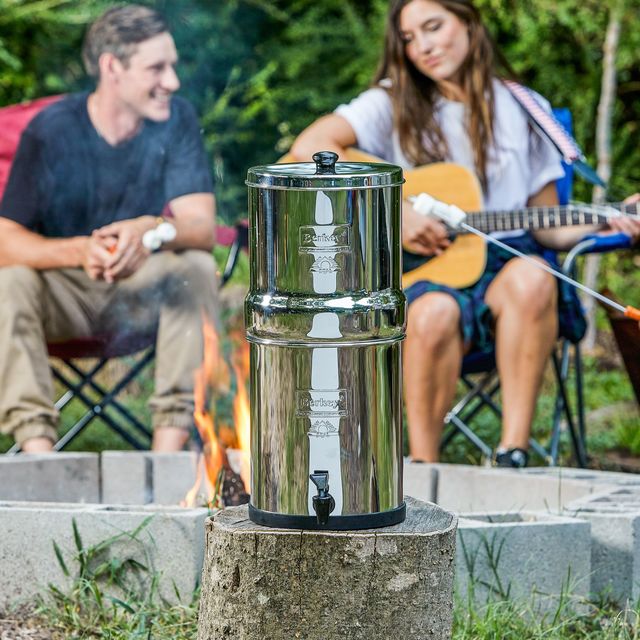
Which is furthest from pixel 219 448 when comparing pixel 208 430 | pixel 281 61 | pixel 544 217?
pixel 281 61

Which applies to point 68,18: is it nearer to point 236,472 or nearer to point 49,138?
point 49,138

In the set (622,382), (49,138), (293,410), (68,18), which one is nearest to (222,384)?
(49,138)

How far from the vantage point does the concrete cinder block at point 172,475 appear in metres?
3.51

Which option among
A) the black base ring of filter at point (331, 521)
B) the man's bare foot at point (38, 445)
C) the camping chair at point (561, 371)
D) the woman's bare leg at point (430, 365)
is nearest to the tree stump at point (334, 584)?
the black base ring of filter at point (331, 521)

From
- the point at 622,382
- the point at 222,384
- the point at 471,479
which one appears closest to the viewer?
the point at 471,479

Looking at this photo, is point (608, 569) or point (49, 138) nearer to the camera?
point (608, 569)

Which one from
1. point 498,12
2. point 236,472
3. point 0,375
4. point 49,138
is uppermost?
point 498,12

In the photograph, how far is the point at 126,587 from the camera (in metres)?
2.75

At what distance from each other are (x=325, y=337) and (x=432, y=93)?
2277 millimetres

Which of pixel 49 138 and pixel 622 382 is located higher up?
pixel 49 138

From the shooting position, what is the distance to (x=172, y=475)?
352 cm

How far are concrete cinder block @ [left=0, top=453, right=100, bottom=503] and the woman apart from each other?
88cm

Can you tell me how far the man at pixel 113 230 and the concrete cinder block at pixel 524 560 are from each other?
1345 millimetres

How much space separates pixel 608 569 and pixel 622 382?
10.1 ft
